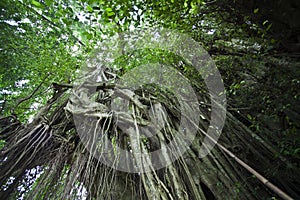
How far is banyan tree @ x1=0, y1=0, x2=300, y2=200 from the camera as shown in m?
1.09

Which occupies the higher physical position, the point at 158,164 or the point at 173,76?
the point at 173,76

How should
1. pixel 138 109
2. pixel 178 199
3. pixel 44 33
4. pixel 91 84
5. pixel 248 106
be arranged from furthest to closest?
pixel 44 33 → pixel 91 84 → pixel 138 109 → pixel 248 106 → pixel 178 199

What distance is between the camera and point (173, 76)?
2.34 m

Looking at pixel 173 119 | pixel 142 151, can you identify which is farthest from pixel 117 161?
pixel 173 119

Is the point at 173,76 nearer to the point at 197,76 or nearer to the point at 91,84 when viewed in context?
the point at 197,76

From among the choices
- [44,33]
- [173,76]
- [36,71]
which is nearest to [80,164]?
Answer: [173,76]

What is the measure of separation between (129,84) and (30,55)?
170 cm

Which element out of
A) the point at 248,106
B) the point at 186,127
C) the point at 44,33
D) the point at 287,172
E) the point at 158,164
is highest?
the point at 44,33

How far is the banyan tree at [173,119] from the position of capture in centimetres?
109

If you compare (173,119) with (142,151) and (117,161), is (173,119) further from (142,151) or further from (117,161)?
(117,161)

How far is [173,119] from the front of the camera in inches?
78.3

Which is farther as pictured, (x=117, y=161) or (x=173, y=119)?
(x=173, y=119)

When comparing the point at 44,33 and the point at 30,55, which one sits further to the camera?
the point at 44,33

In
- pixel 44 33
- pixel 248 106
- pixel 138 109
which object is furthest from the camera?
pixel 44 33
